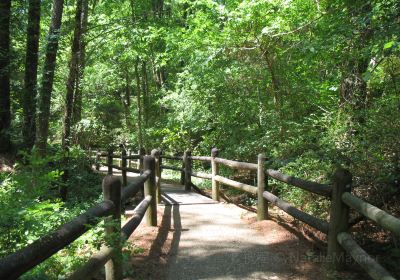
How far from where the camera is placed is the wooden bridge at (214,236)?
110 inches

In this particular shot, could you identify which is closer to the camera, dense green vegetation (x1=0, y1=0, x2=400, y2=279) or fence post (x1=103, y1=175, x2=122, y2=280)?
fence post (x1=103, y1=175, x2=122, y2=280)

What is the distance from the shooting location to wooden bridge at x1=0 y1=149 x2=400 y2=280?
2799 mm

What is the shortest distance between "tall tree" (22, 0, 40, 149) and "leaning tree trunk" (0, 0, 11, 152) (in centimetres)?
59

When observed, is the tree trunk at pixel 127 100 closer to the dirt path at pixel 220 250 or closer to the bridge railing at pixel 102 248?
the dirt path at pixel 220 250

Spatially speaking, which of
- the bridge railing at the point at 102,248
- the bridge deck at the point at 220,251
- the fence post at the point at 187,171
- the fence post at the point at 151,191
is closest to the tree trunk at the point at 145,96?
the fence post at the point at 187,171

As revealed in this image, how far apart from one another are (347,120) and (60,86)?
11.0 m

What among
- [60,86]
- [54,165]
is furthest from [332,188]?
[60,86]

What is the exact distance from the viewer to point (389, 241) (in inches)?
195

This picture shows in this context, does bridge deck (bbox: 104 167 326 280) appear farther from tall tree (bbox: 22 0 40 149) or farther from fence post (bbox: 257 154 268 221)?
tall tree (bbox: 22 0 40 149)

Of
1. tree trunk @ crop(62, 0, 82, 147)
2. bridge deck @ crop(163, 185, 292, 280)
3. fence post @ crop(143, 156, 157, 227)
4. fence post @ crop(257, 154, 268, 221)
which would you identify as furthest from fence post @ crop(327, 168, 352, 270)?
tree trunk @ crop(62, 0, 82, 147)

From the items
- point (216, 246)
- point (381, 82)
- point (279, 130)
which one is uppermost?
point (381, 82)

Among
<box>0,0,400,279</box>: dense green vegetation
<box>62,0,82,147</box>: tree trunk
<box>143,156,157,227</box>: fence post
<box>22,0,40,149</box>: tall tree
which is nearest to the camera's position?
<box>0,0,400,279</box>: dense green vegetation

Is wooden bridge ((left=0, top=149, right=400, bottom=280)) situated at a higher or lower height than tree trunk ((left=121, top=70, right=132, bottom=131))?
lower

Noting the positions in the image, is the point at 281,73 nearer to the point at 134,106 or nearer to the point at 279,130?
the point at 279,130
